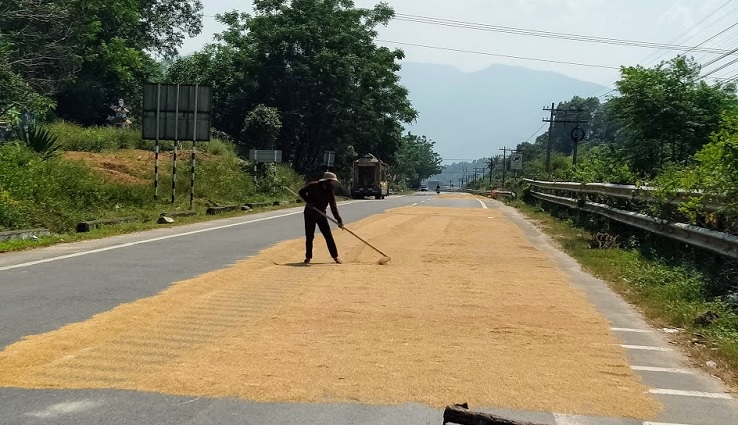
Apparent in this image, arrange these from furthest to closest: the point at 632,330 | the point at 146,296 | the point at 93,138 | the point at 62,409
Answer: the point at 93,138 → the point at 146,296 → the point at 632,330 → the point at 62,409

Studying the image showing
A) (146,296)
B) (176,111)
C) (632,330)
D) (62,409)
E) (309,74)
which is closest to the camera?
(62,409)

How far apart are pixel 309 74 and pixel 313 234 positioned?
3650cm

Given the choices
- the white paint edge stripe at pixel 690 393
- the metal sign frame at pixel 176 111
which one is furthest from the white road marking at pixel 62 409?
the metal sign frame at pixel 176 111

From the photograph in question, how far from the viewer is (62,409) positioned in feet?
14.4

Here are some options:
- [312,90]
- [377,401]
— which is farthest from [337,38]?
[377,401]

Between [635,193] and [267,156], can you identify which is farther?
[267,156]

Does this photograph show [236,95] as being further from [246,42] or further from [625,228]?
[625,228]

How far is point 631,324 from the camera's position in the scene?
7559 mm

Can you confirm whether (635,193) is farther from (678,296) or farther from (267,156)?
(267,156)

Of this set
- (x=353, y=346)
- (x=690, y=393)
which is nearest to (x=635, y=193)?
(x=690, y=393)

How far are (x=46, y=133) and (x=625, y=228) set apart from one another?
17.0m

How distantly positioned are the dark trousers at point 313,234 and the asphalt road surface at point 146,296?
1.17m

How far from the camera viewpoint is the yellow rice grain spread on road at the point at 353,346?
4891 mm

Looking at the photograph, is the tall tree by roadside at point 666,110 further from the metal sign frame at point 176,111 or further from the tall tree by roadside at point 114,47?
the tall tree by roadside at point 114,47
